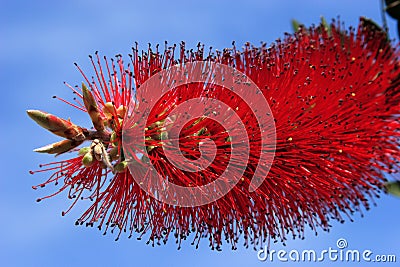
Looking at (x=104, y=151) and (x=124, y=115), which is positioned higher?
(x=124, y=115)

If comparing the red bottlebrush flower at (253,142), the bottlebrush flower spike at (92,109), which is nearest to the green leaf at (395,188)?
the red bottlebrush flower at (253,142)

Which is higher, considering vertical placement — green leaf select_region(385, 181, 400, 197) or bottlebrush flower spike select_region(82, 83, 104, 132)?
green leaf select_region(385, 181, 400, 197)

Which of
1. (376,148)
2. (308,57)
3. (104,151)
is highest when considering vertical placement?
(308,57)

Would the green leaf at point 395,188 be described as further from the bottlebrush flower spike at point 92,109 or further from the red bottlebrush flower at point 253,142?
the bottlebrush flower spike at point 92,109


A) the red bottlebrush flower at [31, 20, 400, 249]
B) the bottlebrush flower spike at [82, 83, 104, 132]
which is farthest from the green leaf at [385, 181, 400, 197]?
the bottlebrush flower spike at [82, 83, 104, 132]

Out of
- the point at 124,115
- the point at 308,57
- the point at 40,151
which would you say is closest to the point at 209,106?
the point at 124,115

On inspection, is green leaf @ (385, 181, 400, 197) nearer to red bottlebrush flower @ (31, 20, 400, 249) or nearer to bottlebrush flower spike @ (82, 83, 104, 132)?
red bottlebrush flower @ (31, 20, 400, 249)

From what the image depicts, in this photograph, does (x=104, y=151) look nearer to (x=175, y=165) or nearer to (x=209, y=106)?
(x=175, y=165)

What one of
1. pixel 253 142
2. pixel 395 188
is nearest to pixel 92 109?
pixel 253 142
